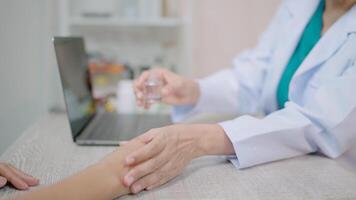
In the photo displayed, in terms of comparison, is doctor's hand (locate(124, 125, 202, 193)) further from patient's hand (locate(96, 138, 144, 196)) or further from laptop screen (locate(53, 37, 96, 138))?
laptop screen (locate(53, 37, 96, 138))

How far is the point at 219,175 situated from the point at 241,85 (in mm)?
621

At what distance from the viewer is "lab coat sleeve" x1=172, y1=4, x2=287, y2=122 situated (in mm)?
1153

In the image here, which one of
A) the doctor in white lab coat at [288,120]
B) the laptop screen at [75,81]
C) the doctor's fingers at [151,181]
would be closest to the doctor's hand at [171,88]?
the doctor in white lab coat at [288,120]

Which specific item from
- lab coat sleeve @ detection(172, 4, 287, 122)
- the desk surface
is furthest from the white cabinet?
the desk surface

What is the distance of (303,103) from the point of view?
865 mm

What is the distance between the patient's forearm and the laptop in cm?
23

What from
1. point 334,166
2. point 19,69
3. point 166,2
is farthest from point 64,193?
point 166,2

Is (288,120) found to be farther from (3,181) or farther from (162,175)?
(3,181)

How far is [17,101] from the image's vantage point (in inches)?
30.7

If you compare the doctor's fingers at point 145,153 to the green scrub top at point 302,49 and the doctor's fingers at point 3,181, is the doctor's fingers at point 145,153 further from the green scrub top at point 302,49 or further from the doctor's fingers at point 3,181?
the green scrub top at point 302,49

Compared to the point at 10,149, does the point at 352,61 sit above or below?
above

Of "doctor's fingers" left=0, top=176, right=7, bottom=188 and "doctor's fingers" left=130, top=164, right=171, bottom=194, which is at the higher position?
"doctor's fingers" left=0, top=176, right=7, bottom=188

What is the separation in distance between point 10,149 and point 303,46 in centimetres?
79

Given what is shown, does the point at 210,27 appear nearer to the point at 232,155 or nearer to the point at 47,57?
the point at 47,57
